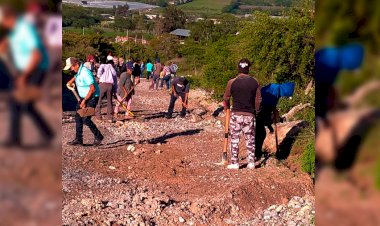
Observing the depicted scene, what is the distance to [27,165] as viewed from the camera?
0.78 meters

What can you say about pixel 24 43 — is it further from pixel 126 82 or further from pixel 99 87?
pixel 126 82

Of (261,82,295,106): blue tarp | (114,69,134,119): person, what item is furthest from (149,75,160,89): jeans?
(261,82,295,106): blue tarp

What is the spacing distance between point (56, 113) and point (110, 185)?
537cm

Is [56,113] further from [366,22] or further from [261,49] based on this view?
[261,49]

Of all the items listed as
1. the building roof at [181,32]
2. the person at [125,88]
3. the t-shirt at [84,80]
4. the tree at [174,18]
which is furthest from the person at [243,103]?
the building roof at [181,32]

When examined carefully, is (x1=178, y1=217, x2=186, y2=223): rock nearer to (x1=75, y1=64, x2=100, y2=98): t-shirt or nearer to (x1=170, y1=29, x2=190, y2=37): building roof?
(x1=75, y1=64, x2=100, y2=98): t-shirt

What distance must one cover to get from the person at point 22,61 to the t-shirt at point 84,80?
6261mm

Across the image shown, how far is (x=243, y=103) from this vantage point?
19.3 ft

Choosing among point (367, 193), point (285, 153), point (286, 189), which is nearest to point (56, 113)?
point (367, 193)

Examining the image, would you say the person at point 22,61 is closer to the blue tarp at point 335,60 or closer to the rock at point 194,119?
the blue tarp at point 335,60

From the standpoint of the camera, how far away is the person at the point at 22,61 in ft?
2.52

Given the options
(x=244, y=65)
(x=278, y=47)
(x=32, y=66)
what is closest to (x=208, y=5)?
(x=244, y=65)

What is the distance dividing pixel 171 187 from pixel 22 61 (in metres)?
5.54

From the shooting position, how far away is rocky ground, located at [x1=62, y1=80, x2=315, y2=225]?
16.2 ft
